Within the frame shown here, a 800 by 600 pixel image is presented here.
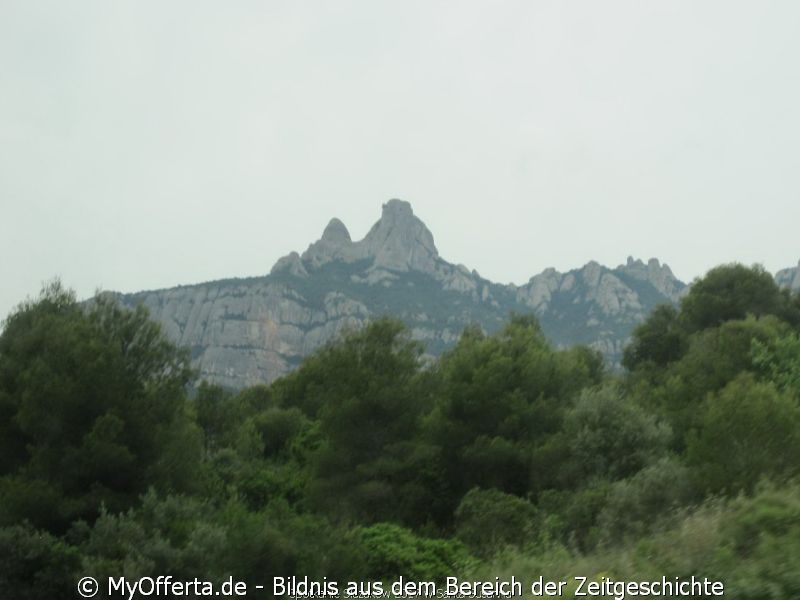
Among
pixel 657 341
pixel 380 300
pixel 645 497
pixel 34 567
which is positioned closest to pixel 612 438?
pixel 645 497

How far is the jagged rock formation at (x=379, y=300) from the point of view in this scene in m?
126

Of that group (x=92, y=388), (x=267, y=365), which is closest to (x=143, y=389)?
(x=92, y=388)

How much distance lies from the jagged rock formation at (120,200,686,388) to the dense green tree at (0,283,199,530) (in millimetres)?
85530

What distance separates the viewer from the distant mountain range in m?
125

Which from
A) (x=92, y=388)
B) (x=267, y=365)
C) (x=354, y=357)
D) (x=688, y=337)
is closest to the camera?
(x=92, y=388)

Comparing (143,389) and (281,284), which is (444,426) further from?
(281,284)

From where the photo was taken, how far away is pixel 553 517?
2222cm

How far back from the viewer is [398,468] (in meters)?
31.5

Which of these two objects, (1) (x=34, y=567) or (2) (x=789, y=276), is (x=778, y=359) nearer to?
(1) (x=34, y=567)

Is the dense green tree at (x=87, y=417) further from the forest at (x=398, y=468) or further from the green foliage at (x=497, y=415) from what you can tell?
the green foliage at (x=497, y=415)

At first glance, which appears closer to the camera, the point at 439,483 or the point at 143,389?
the point at 143,389

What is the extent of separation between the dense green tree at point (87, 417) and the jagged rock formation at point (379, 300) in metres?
85.5

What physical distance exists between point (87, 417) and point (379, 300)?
355 feet

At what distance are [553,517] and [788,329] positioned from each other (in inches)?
1081
